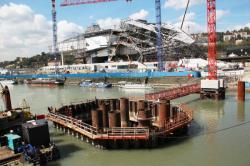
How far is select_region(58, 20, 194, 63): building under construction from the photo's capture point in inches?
4377

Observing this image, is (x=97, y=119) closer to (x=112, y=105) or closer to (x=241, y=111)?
(x=112, y=105)

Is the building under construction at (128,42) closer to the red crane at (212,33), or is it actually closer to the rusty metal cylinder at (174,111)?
the red crane at (212,33)

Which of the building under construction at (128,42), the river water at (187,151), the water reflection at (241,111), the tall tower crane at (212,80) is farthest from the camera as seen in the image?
the building under construction at (128,42)

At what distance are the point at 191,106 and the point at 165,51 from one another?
69.5 meters

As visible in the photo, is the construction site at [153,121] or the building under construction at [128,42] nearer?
the construction site at [153,121]

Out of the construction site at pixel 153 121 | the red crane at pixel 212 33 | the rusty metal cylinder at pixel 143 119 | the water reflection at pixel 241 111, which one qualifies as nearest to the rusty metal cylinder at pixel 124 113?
the construction site at pixel 153 121

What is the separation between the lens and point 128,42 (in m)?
119

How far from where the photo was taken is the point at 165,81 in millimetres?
77875

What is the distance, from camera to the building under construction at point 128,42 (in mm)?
111188

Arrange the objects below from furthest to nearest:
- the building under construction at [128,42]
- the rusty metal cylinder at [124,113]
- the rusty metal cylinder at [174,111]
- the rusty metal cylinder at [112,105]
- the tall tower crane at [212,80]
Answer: the building under construction at [128,42] → the tall tower crane at [212,80] → the rusty metal cylinder at [112,105] → the rusty metal cylinder at [174,111] → the rusty metal cylinder at [124,113]

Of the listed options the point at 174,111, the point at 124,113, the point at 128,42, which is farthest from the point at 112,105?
the point at 128,42

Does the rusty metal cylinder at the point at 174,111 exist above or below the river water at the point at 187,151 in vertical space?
above

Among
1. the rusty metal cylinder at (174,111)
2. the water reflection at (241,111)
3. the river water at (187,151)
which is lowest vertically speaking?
the river water at (187,151)

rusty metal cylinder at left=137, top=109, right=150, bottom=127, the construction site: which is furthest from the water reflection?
rusty metal cylinder at left=137, top=109, right=150, bottom=127
